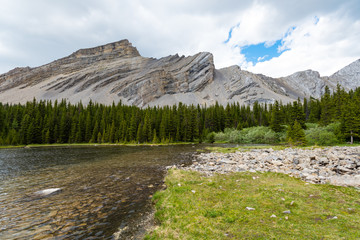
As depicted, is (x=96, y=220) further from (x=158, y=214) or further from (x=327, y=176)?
(x=327, y=176)

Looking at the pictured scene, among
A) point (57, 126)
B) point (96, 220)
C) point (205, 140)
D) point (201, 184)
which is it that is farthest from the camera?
point (57, 126)

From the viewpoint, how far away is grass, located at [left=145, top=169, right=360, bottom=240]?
20.9 ft

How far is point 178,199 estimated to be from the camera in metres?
10.4

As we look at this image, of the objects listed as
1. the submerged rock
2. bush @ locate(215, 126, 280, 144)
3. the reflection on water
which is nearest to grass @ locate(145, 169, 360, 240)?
the reflection on water

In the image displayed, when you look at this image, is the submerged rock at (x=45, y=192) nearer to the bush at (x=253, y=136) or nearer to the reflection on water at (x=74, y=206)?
the reflection on water at (x=74, y=206)

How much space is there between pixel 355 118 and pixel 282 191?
5216 centimetres

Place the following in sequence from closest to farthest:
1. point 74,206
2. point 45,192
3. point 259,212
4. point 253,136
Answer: point 259,212, point 74,206, point 45,192, point 253,136

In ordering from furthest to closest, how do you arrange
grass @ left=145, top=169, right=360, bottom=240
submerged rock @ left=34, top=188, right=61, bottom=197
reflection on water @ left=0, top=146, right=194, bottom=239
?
1. submerged rock @ left=34, top=188, right=61, bottom=197
2. reflection on water @ left=0, top=146, right=194, bottom=239
3. grass @ left=145, top=169, right=360, bottom=240

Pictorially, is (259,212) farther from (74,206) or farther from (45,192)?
(45,192)

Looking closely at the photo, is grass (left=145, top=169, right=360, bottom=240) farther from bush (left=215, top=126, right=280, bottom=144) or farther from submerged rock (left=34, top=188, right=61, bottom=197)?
bush (left=215, top=126, right=280, bottom=144)

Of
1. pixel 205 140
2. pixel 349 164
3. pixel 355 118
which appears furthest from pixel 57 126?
pixel 355 118

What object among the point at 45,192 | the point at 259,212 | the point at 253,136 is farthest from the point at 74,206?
the point at 253,136

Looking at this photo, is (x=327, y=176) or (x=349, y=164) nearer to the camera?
(x=327, y=176)

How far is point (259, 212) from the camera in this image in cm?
802
